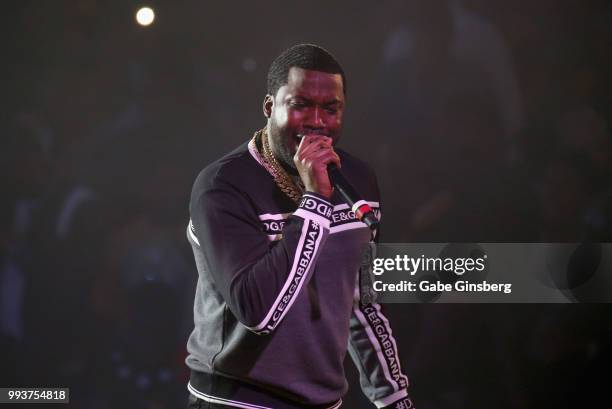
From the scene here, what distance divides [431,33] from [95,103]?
1.39m

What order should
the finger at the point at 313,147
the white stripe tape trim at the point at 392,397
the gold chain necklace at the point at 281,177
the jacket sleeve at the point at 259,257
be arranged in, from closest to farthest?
the jacket sleeve at the point at 259,257 → the finger at the point at 313,147 → the gold chain necklace at the point at 281,177 → the white stripe tape trim at the point at 392,397

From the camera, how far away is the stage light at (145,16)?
2639 mm

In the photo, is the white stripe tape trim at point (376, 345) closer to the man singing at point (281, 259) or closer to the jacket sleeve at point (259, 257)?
the man singing at point (281, 259)

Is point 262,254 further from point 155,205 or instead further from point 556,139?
point 556,139

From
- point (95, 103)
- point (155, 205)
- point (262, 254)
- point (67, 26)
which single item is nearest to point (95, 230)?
point (155, 205)

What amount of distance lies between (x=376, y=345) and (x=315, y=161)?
54 centimetres

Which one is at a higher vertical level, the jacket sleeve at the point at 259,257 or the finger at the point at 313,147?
the finger at the point at 313,147

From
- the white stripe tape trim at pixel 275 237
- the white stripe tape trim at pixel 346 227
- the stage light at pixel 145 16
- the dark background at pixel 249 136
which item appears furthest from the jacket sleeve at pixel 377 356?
the stage light at pixel 145 16

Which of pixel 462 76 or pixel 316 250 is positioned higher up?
pixel 462 76

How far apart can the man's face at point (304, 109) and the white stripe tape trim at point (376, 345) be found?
1.36 feet

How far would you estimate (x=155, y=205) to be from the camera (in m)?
2.62

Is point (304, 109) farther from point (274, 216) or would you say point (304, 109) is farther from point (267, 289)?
point (267, 289)

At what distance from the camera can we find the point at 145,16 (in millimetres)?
2641

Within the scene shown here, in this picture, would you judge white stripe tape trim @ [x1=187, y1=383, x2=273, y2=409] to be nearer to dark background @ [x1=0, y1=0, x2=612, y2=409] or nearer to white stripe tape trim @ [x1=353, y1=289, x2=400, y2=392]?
white stripe tape trim @ [x1=353, y1=289, x2=400, y2=392]
